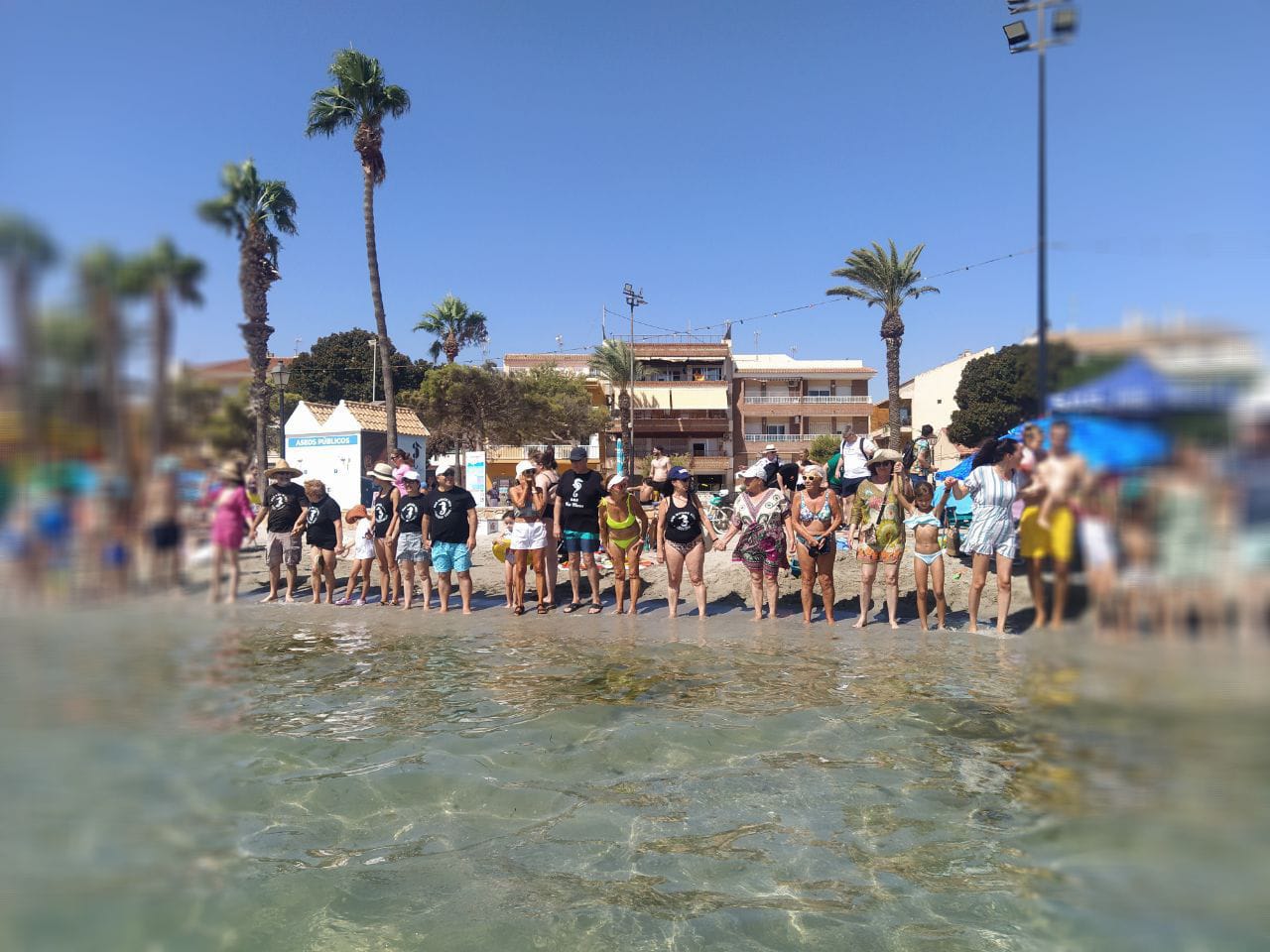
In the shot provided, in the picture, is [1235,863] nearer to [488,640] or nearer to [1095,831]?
[1095,831]

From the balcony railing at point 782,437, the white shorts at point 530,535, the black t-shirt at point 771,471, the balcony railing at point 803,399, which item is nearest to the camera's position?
the black t-shirt at point 771,471

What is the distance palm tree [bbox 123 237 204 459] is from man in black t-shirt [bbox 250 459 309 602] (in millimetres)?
257

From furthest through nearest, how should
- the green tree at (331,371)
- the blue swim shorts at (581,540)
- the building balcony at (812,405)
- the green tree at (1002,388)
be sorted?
the building balcony at (812,405), the blue swim shorts at (581,540), the green tree at (331,371), the green tree at (1002,388)

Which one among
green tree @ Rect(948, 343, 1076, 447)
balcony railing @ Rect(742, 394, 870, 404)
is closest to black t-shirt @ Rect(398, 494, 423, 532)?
green tree @ Rect(948, 343, 1076, 447)

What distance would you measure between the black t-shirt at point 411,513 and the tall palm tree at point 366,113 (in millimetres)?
7675

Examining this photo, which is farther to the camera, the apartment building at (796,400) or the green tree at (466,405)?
the apartment building at (796,400)

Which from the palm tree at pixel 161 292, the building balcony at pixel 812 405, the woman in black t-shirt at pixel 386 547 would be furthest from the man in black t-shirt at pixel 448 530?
the building balcony at pixel 812 405

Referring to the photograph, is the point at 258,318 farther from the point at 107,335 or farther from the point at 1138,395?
the point at 1138,395

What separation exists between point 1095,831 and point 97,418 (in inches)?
55.2

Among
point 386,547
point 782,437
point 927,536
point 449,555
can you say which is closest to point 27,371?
point 927,536

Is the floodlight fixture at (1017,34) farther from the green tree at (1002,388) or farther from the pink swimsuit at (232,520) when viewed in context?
the pink swimsuit at (232,520)

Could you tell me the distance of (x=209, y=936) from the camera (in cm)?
252

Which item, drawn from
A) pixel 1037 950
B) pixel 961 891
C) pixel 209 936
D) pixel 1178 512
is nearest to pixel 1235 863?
pixel 1178 512

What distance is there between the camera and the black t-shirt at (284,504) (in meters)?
1.39
